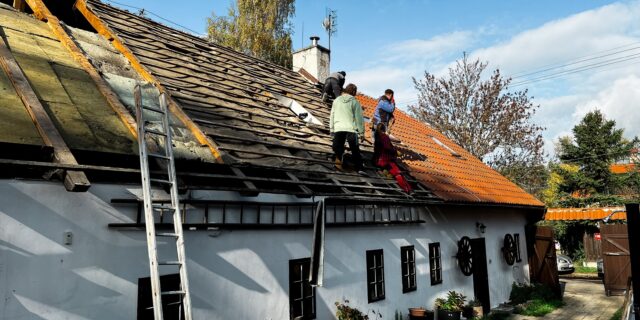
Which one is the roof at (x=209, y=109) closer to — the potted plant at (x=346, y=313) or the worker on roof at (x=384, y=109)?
the worker on roof at (x=384, y=109)

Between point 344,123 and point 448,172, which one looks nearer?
point 344,123

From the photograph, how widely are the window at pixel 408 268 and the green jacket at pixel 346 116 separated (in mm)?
2984

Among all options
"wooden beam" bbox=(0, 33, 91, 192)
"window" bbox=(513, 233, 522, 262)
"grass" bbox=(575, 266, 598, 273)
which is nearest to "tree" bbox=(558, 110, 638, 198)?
"grass" bbox=(575, 266, 598, 273)

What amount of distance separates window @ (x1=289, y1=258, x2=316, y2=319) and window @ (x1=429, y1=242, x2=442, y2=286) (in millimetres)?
4238

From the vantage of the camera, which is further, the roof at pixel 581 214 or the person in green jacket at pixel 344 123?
the roof at pixel 581 214

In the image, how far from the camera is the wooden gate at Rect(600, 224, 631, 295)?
14.7m

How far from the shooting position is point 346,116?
27.5ft

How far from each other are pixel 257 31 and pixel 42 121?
80.5ft

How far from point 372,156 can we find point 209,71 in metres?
4.09

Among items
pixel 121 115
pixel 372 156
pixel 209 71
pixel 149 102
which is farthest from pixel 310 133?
pixel 121 115

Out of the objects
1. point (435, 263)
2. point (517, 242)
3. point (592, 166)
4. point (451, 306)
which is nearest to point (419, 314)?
point (451, 306)

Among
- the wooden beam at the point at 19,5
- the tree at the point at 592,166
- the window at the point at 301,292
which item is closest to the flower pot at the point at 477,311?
the window at the point at 301,292

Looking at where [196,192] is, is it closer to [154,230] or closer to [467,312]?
[154,230]

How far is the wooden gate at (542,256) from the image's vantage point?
15.3 metres
